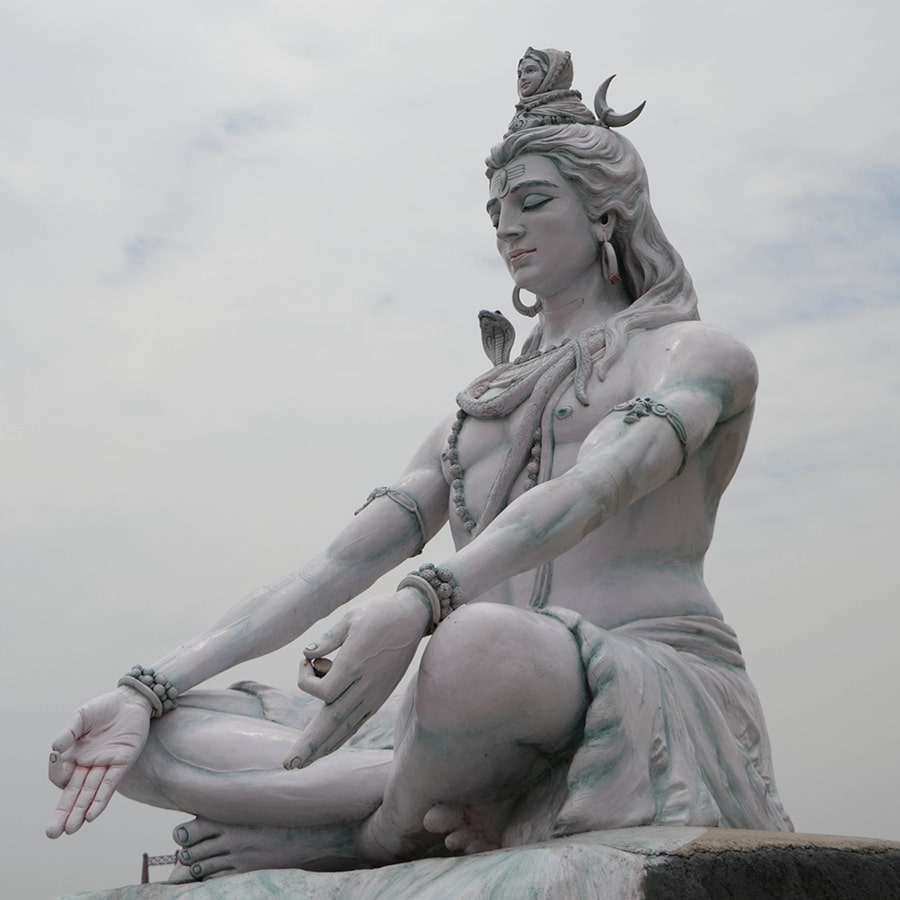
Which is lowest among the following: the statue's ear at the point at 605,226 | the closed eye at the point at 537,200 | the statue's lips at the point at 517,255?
the statue's lips at the point at 517,255

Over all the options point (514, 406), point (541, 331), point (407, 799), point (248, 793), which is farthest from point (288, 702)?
point (541, 331)

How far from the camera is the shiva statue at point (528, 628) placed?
3.85 meters

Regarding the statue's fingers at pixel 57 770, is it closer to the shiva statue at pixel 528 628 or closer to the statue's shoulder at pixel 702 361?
the shiva statue at pixel 528 628

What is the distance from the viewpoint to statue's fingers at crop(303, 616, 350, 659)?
3.74m

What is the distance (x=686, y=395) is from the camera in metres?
4.48

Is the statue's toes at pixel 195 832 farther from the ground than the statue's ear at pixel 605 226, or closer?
closer

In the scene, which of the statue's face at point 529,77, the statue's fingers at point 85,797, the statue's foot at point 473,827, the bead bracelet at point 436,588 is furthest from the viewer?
the statue's face at point 529,77

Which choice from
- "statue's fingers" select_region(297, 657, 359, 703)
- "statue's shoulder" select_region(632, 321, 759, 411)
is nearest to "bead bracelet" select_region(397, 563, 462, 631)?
"statue's fingers" select_region(297, 657, 359, 703)

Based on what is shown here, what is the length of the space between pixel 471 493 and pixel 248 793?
3.82 ft

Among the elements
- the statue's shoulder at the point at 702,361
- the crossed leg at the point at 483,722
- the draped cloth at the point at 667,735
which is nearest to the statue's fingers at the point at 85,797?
the crossed leg at the point at 483,722

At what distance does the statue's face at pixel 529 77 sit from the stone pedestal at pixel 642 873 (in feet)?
8.44

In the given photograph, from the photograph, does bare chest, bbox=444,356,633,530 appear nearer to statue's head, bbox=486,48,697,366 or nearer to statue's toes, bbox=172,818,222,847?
statue's head, bbox=486,48,697,366

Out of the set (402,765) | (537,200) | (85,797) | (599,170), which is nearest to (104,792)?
(85,797)

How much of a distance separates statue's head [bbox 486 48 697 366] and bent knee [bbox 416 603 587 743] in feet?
4.75
